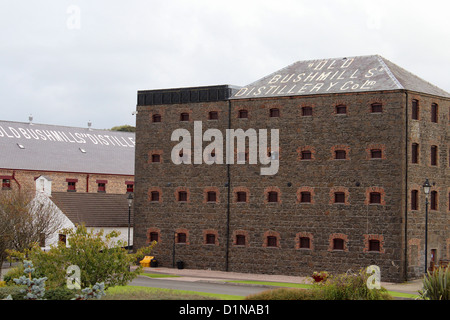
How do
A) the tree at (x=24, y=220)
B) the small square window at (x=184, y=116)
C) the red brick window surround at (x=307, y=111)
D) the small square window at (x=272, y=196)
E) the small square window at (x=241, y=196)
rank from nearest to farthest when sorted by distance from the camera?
1. the red brick window surround at (x=307, y=111)
2. the tree at (x=24, y=220)
3. the small square window at (x=272, y=196)
4. the small square window at (x=241, y=196)
5. the small square window at (x=184, y=116)

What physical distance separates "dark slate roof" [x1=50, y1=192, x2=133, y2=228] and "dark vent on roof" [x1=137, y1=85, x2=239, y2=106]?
1004 cm

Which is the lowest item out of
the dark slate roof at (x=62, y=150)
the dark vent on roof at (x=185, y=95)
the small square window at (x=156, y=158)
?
the small square window at (x=156, y=158)

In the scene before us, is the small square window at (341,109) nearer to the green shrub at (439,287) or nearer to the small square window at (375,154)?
the small square window at (375,154)

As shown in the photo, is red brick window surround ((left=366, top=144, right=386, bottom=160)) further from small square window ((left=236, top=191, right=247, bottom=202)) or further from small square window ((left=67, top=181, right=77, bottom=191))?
small square window ((left=67, top=181, right=77, bottom=191))

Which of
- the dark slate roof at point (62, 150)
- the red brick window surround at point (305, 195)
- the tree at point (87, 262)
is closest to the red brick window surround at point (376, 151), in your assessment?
the red brick window surround at point (305, 195)

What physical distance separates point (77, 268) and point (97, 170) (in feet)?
149

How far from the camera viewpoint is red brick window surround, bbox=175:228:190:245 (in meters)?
51.8

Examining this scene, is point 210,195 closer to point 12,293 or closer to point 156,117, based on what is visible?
point 156,117

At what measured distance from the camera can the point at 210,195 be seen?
5153 cm

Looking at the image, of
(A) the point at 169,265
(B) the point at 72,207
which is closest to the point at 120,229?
(B) the point at 72,207

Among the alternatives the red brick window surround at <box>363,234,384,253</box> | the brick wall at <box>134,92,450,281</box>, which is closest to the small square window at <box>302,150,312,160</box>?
the brick wall at <box>134,92,450,281</box>

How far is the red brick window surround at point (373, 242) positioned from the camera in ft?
148

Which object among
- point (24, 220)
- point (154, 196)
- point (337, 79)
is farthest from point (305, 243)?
point (24, 220)

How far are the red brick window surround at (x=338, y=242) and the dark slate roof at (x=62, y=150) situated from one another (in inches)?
1284
